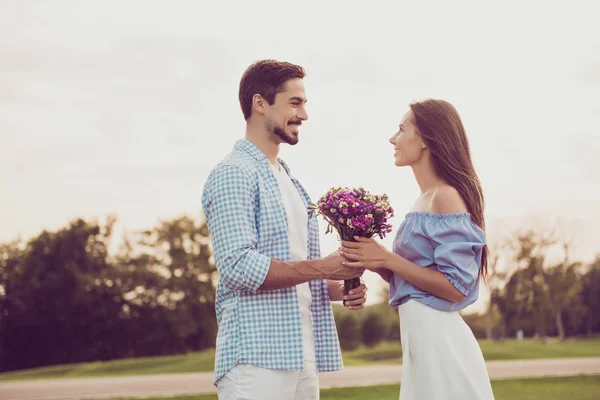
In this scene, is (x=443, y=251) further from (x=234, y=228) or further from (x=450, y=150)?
(x=234, y=228)

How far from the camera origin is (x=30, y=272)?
79.7 feet

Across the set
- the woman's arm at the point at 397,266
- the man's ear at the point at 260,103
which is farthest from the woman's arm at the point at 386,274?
the man's ear at the point at 260,103

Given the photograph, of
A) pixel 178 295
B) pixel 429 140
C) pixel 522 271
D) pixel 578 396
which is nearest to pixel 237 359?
pixel 429 140

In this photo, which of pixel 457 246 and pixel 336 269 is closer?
pixel 336 269

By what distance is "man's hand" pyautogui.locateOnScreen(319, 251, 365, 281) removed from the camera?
12.4 ft

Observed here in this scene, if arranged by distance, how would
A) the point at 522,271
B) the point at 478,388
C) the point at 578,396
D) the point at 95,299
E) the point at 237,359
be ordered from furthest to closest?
1. the point at 522,271
2. the point at 95,299
3. the point at 578,396
4. the point at 478,388
5. the point at 237,359

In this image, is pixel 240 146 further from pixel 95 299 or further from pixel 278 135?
pixel 95 299

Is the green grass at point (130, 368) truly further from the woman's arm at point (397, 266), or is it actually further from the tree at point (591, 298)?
the tree at point (591, 298)

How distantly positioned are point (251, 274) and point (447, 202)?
1139 millimetres

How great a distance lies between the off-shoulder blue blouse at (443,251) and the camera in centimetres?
402

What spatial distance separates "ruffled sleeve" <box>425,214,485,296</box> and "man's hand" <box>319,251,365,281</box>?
425 millimetres

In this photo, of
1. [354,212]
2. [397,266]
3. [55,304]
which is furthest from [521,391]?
[55,304]

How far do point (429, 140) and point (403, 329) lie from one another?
1.02m

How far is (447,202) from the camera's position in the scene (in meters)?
4.12
